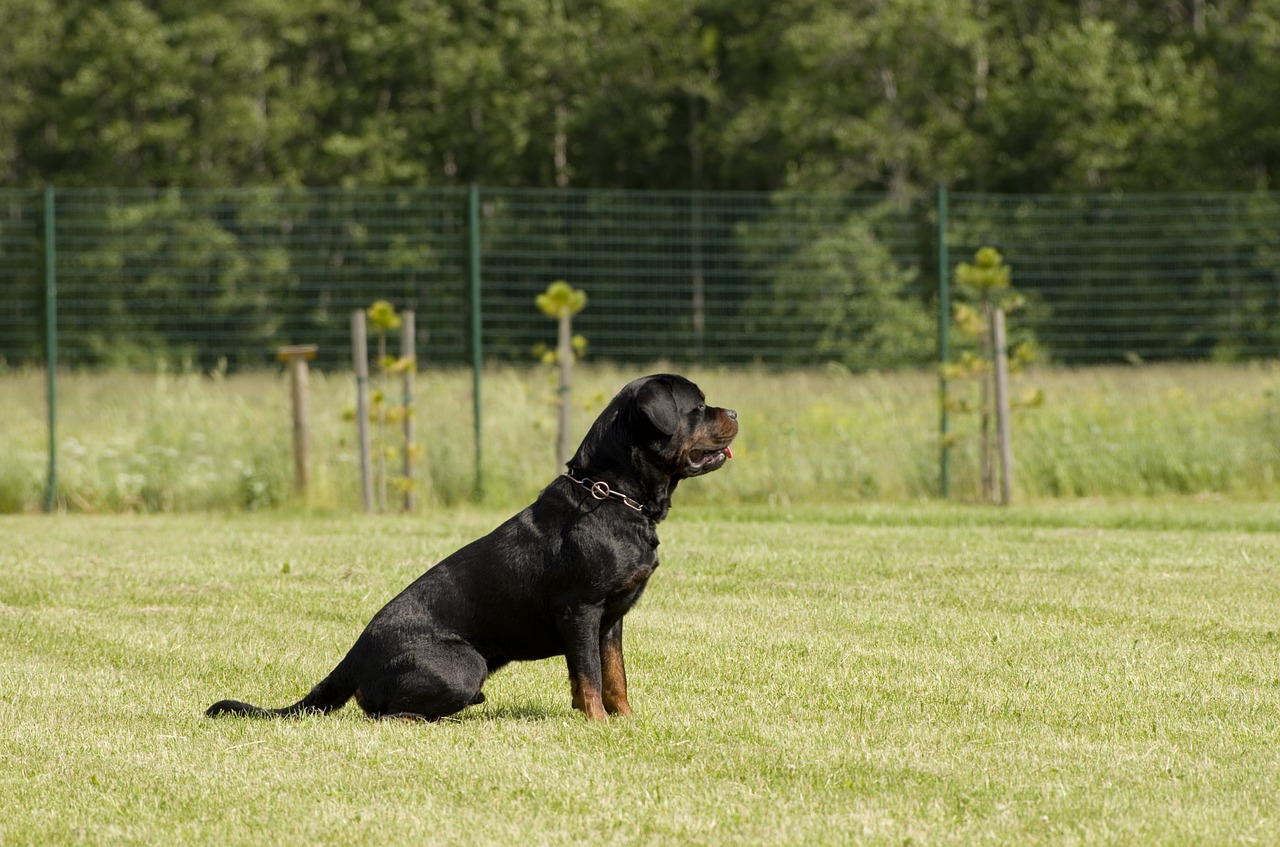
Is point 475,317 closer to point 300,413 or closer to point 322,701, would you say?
point 300,413

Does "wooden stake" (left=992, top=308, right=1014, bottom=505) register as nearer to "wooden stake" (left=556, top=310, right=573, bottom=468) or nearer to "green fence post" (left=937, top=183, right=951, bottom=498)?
"green fence post" (left=937, top=183, right=951, bottom=498)

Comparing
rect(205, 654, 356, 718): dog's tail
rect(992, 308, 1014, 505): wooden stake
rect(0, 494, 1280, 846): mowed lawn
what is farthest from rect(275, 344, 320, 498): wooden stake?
Result: rect(205, 654, 356, 718): dog's tail

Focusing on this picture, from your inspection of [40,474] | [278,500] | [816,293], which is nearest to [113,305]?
[40,474]

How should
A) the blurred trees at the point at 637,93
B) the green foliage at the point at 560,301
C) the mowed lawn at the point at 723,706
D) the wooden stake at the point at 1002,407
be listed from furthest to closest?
1. the blurred trees at the point at 637,93
2. the green foliage at the point at 560,301
3. the wooden stake at the point at 1002,407
4. the mowed lawn at the point at 723,706

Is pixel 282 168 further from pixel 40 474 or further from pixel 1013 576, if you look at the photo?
pixel 1013 576

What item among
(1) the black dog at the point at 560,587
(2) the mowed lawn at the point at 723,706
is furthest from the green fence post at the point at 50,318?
(1) the black dog at the point at 560,587

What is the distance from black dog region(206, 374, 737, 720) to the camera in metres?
5.67

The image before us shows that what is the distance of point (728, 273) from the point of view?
52.1 ft

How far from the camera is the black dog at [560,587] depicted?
18.6 ft

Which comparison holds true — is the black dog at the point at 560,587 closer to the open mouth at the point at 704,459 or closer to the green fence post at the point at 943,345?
the open mouth at the point at 704,459

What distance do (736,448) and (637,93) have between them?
102 ft

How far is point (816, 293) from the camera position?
704 inches

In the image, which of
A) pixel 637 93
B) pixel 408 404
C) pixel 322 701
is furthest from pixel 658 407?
pixel 637 93

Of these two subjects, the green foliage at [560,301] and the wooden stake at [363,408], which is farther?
the green foliage at [560,301]
